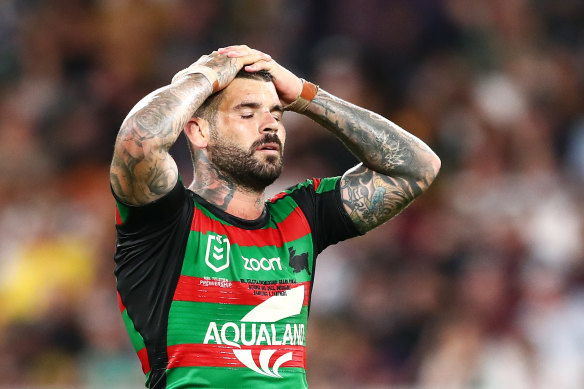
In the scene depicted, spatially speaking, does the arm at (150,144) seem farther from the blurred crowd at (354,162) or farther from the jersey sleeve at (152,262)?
the blurred crowd at (354,162)

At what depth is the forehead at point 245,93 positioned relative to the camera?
4.27 m

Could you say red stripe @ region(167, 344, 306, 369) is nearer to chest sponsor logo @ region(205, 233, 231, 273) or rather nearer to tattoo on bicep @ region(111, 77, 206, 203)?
chest sponsor logo @ region(205, 233, 231, 273)

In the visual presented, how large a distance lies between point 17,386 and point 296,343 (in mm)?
5137

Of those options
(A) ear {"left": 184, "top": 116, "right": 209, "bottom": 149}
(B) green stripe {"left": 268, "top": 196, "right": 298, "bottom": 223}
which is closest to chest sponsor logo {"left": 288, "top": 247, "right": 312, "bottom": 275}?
(B) green stripe {"left": 268, "top": 196, "right": 298, "bottom": 223}

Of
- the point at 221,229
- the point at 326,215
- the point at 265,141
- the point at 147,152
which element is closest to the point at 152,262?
the point at 221,229

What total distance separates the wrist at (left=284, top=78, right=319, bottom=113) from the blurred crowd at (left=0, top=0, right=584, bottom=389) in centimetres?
351

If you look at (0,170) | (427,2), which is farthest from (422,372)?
(0,170)

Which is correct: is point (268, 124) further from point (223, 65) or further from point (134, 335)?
point (134, 335)

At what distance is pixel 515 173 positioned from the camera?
878cm

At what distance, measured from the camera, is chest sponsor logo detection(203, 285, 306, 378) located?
3.93 m

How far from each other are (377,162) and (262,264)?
2.93 ft

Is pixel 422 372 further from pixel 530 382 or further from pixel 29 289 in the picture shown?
pixel 29 289

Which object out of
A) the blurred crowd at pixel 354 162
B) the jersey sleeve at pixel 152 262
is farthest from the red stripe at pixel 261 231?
the blurred crowd at pixel 354 162

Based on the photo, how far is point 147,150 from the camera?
380cm
